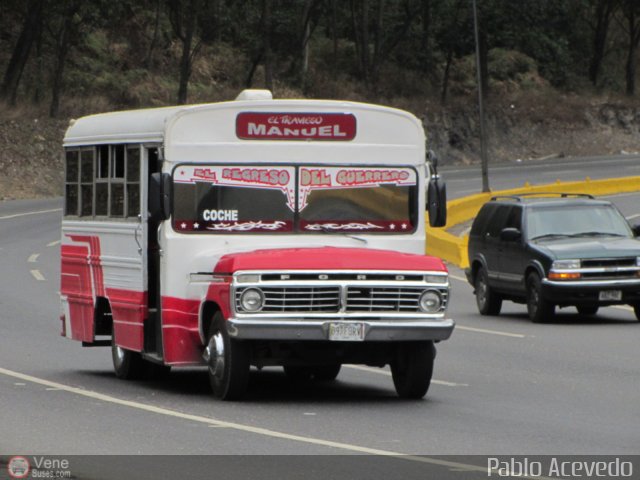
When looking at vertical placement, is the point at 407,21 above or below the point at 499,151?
above

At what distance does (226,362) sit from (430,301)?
1.70 meters

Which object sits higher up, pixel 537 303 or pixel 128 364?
pixel 128 364

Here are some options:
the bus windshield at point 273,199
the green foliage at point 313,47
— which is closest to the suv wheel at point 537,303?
the bus windshield at point 273,199

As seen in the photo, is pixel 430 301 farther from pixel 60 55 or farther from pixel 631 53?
pixel 631 53

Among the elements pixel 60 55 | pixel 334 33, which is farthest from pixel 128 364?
pixel 334 33

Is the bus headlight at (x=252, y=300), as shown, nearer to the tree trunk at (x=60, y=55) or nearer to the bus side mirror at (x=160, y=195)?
the bus side mirror at (x=160, y=195)

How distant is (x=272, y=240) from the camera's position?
13242mm

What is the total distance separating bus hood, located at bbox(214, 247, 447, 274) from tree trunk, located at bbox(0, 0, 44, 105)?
50042 millimetres

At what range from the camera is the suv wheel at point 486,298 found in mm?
24109

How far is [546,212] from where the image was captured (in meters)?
23.4

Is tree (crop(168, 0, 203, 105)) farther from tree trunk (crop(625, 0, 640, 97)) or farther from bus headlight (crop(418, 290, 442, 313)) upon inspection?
bus headlight (crop(418, 290, 442, 313))

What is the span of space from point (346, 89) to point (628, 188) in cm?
2453

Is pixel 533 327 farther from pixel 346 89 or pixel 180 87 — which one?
pixel 346 89
